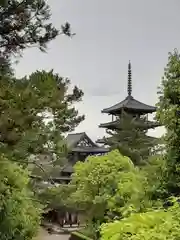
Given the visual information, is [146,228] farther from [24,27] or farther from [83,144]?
[83,144]

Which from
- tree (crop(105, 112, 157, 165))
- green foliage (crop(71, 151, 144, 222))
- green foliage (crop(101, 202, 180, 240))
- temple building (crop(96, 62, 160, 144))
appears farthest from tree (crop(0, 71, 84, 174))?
temple building (crop(96, 62, 160, 144))

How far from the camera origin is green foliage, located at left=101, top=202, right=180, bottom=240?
1.98 m

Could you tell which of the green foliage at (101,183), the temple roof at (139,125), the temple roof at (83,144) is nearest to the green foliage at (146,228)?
the green foliage at (101,183)

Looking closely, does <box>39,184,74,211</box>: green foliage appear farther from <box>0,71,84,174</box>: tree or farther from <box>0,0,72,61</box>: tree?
<box>0,0,72,61</box>: tree

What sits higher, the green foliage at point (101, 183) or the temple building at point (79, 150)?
the temple building at point (79, 150)

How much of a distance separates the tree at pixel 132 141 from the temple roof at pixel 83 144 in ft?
16.6

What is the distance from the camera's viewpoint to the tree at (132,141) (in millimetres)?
19500

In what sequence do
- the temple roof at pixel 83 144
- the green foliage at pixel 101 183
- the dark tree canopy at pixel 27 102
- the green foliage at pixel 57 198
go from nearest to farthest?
the dark tree canopy at pixel 27 102 → the green foliage at pixel 101 183 → the green foliage at pixel 57 198 → the temple roof at pixel 83 144

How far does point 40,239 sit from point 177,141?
1026cm

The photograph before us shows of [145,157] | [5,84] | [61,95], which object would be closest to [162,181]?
[61,95]

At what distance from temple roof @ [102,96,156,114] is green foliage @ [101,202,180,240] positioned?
22153 mm

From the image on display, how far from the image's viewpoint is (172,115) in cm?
632

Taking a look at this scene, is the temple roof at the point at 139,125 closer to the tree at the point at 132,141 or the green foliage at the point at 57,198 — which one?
the tree at the point at 132,141

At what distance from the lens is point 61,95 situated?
762 cm
